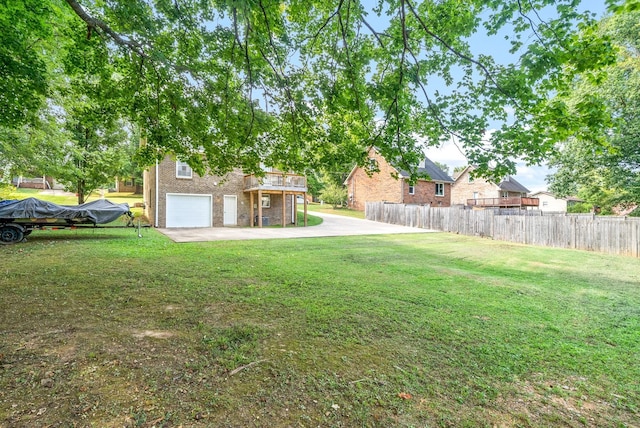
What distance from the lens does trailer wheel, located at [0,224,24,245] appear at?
1009 centimetres

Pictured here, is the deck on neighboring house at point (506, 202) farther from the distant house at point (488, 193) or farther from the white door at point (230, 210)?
the white door at point (230, 210)

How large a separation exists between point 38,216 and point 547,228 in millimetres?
19877

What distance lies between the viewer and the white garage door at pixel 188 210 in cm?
1841

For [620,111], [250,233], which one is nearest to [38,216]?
[250,233]

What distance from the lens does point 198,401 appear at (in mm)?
2279

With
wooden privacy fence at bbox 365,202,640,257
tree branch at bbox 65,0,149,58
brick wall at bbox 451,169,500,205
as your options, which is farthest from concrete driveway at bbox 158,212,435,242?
brick wall at bbox 451,169,500,205

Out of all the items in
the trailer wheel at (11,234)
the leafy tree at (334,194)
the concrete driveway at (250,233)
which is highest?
the leafy tree at (334,194)

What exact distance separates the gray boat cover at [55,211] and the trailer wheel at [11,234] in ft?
1.77

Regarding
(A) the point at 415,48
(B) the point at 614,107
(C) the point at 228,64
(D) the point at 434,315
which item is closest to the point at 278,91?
(C) the point at 228,64

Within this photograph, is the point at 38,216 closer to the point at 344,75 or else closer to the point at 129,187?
the point at 344,75

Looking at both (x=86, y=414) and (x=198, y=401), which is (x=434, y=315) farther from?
(x=86, y=414)

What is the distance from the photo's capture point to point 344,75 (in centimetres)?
569

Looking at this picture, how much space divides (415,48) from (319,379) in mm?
5951

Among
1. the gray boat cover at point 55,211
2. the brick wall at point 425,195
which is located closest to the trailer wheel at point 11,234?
the gray boat cover at point 55,211
